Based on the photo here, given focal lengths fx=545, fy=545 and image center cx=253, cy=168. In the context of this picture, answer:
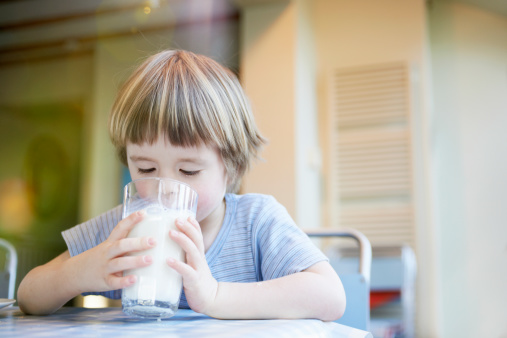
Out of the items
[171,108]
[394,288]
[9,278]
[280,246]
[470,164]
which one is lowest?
[394,288]

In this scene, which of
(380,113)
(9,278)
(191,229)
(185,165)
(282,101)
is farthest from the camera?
(380,113)

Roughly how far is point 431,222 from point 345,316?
8.22 feet

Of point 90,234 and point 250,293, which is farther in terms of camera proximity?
point 90,234

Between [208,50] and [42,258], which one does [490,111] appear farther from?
[42,258]

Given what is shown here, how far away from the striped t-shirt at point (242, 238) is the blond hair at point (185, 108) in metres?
0.08

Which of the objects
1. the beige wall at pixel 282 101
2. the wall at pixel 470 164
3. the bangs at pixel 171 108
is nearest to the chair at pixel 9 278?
the bangs at pixel 171 108

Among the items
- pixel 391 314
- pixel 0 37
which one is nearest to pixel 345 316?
pixel 391 314

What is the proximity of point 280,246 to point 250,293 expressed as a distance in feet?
0.60

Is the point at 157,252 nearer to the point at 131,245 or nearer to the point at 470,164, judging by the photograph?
the point at 131,245

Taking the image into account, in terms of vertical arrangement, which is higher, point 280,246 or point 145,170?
point 145,170

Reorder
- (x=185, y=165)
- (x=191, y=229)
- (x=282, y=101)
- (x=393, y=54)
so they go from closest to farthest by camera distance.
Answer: (x=191, y=229)
(x=185, y=165)
(x=282, y=101)
(x=393, y=54)

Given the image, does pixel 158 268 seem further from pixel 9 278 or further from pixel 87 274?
pixel 9 278

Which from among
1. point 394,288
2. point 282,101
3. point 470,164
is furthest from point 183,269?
point 470,164

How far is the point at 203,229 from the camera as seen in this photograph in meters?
1.00
